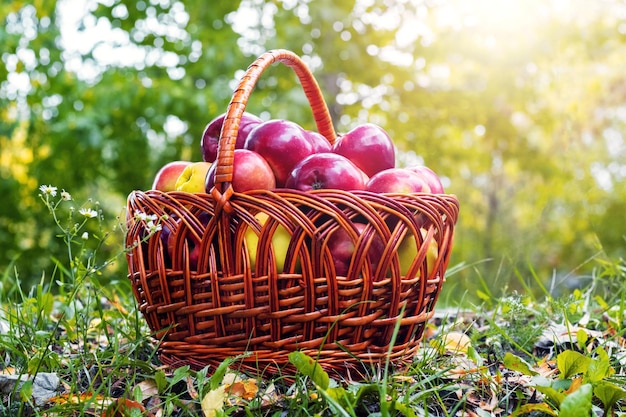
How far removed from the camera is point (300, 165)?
4.72 feet

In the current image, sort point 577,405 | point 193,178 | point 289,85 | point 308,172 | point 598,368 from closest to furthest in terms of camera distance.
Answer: point 577,405 < point 598,368 < point 308,172 < point 193,178 < point 289,85

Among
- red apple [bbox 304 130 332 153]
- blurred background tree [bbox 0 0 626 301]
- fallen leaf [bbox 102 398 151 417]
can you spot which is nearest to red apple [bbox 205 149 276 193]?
red apple [bbox 304 130 332 153]

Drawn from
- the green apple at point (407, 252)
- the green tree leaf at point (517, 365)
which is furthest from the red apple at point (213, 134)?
the green tree leaf at point (517, 365)

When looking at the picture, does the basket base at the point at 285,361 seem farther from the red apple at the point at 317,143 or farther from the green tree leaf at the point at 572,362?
the red apple at the point at 317,143

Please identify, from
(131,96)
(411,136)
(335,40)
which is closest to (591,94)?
(411,136)

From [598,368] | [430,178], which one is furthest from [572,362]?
[430,178]

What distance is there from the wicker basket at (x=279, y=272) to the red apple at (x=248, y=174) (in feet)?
0.29

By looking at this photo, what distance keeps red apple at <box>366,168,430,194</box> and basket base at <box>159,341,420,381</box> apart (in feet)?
1.22

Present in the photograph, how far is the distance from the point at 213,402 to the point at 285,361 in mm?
205

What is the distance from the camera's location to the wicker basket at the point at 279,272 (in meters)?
1.27

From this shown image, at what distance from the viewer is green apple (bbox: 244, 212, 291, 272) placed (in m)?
1.31

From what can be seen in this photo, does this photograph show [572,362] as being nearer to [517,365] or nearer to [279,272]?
[517,365]

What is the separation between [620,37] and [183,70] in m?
4.21

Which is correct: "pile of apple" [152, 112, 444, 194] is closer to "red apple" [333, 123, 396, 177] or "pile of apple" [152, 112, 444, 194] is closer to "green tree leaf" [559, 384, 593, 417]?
"red apple" [333, 123, 396, 177]
